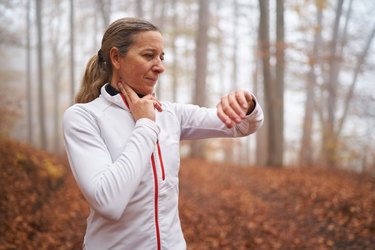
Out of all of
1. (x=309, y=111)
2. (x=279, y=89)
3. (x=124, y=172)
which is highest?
(x=124, y=172)

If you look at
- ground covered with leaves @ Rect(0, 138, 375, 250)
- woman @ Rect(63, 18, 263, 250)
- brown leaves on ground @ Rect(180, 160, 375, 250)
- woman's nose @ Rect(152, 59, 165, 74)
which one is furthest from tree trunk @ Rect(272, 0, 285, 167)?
woman's nose @ Rect(152, 59, 165, 74)

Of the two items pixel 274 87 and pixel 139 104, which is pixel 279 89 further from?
pixel 139 104

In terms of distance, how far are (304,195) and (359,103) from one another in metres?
9.93

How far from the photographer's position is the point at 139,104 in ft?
5.38

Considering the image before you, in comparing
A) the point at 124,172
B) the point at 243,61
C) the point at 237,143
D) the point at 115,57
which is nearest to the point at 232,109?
the point at 124,172

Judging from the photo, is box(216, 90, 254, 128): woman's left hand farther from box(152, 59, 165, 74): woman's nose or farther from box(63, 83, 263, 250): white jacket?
box(152, 59, 165, 74): woman's nose

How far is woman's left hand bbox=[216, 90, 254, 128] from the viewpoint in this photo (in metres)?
1.56

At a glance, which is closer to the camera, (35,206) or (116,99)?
(116,99)

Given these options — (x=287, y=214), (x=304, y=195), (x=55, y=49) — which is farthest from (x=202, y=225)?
(x=55, y=49)

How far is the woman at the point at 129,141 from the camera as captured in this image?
1.41 m

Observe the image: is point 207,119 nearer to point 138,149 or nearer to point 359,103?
point 138,149

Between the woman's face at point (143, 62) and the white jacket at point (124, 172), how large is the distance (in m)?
0.14

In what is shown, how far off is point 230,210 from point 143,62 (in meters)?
5.15

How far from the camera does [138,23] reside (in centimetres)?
176
